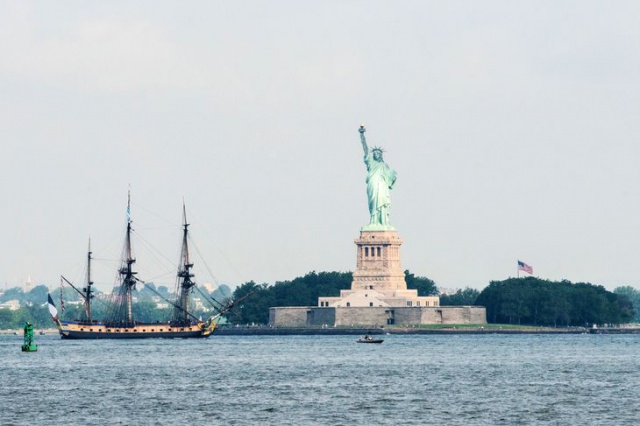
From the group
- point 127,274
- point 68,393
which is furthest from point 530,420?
point 127,274

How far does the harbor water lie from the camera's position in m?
75.9

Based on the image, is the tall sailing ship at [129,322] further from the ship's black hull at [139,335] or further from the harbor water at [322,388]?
the harbor water at [322,388]

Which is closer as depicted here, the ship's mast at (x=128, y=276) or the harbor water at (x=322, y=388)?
the harbor water at (x=322, y=388)

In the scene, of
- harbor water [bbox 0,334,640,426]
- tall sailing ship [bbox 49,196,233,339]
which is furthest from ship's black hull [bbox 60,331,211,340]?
harbor water [bbox 0,334,640,426]

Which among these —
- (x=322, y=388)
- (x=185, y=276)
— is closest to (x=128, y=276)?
(x=185, y=276)

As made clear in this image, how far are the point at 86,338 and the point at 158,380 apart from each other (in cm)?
9549

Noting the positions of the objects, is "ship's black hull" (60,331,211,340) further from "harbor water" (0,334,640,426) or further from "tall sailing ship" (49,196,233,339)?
"harbor water" (0,334,640,426)

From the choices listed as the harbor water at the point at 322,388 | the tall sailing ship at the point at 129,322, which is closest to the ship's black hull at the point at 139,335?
the tall sailing ship at the point at 129,322

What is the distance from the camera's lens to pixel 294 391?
9044cm

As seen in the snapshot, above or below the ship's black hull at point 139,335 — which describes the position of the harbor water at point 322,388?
below

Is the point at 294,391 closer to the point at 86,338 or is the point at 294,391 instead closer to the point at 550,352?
the point at 550,352

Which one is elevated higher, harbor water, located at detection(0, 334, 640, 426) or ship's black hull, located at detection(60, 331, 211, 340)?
ship's black hull, located at detection(60, 331, 211, 340)

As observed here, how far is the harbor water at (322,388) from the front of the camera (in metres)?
75.9

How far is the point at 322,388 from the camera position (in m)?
92.5
